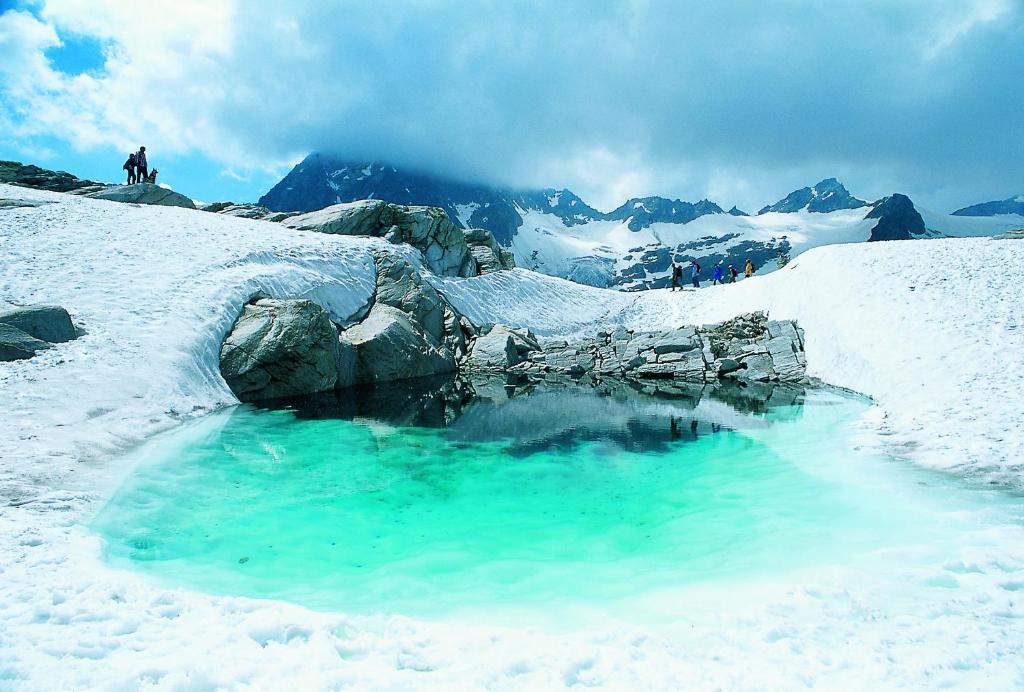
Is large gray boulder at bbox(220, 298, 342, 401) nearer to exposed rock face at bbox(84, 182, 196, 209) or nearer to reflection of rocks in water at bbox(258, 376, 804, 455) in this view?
reflection of rocks in water at bbox(258, 376, 804, 455)

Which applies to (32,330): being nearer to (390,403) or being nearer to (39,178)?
(390,403)

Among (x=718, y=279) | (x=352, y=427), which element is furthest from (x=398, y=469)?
(x=718, y=279)

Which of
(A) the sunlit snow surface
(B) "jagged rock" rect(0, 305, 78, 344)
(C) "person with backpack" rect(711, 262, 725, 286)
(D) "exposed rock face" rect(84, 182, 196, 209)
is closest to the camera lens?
(A) the sunlit snow surface

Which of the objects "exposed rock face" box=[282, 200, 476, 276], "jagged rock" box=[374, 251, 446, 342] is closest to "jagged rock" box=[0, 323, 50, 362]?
"jagged rock" box=[374, 251, 446, 342]

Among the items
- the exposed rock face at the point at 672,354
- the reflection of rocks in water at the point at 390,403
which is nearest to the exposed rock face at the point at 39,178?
the reflection of rocks in water at the point at 390,403

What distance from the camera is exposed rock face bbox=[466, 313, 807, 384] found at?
25.4m

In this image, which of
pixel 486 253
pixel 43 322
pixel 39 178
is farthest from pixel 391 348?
pixel 39 178

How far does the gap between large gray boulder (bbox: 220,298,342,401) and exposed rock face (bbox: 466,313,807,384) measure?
1045cm

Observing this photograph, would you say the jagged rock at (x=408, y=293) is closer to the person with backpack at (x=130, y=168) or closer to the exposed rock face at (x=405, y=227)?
the exposed rock face at (x=405, y=227)

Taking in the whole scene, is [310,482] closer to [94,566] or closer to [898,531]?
[94,566]

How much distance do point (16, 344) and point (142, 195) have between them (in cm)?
2430

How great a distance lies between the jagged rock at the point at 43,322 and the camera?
13.4 m

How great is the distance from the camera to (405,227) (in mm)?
35438

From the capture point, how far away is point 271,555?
7188 mm
